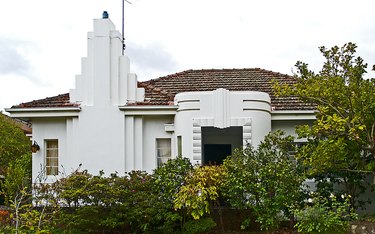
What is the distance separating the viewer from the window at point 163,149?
19750 millimetres

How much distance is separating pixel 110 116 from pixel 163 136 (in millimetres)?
2064

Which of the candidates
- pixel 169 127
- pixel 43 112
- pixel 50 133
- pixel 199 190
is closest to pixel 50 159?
pixel 50 133

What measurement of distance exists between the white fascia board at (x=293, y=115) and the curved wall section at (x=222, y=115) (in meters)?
0.88

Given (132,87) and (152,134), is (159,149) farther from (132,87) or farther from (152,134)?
(132,87)

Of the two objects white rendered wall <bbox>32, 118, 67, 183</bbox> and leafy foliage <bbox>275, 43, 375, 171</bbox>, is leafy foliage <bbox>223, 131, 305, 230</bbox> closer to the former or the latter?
leafy foliage <bbox>275, 43, 375, 171</bbox>

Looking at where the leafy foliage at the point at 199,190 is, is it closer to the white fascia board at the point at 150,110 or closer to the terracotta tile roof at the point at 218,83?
the white fascia board at the point at 150,110

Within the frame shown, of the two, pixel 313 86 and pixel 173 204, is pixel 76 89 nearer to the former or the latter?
pixel 173 204

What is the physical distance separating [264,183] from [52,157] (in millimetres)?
8447

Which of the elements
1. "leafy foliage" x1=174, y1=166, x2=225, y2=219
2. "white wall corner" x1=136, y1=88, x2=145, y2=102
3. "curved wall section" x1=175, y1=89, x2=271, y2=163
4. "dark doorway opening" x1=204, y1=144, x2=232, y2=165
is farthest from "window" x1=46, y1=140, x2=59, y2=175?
Answer: "leafy foliage" x1=174, y1=166, x2=225, y2=219

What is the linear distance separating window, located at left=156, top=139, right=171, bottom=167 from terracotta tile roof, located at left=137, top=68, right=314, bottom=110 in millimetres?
1524

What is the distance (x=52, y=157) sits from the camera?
66.1 feet

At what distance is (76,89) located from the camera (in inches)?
776

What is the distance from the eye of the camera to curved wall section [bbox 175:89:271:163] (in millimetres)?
18141

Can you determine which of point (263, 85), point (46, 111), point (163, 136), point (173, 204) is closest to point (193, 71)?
point (263, 85)
